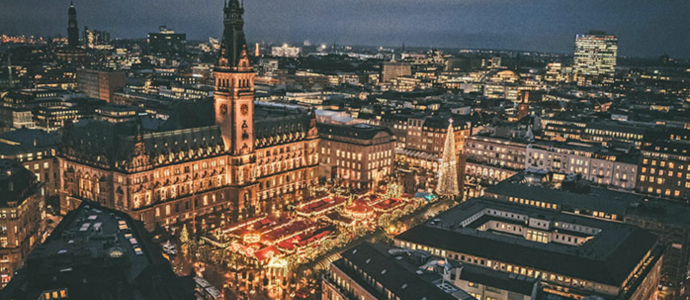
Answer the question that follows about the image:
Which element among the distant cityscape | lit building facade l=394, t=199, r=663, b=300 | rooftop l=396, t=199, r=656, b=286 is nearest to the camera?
the distant cityscape

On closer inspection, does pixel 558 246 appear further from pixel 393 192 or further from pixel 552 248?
pixel 393 192

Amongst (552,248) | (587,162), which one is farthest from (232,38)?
(587,162)

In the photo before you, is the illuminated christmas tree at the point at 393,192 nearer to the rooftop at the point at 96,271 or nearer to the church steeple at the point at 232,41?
the church steeple at the point at 232,41

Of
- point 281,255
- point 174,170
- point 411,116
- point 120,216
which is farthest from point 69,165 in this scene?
point 411,116

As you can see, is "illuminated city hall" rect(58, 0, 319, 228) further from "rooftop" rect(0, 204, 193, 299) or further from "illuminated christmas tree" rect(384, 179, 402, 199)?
"rooftop" rect(0, 204, 193, 299)

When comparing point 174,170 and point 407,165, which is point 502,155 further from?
point 174,170

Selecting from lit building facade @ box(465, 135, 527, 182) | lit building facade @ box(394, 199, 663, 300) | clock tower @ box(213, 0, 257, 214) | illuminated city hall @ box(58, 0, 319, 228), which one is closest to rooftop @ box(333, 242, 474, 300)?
lit building facade @ box(394, 199, 663, 300)
